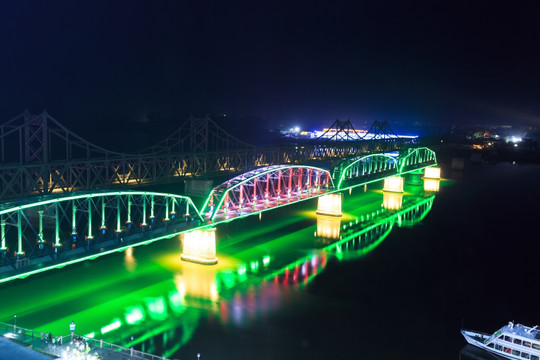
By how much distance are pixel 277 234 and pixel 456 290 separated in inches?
702

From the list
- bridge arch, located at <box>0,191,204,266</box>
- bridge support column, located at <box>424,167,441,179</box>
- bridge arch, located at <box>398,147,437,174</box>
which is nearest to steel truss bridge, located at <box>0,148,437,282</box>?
bridge arch, located at <box>0,191,204,266</box>

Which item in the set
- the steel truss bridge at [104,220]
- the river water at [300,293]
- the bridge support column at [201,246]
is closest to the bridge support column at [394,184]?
the steel truss bridge at [104,220]

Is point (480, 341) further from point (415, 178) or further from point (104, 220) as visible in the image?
point (415, 178)

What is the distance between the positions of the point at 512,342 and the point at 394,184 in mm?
57965

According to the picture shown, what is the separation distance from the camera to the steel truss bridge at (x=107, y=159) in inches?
1527

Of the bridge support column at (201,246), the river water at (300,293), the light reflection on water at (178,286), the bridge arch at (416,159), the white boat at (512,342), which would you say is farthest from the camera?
the bridge arch at (416,159)

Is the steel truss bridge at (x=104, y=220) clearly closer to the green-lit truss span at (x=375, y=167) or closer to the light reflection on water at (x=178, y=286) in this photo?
the green-lit truss span at (x=375, y=167)

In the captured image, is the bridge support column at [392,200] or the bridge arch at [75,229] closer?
the bridge arch at [75,229]

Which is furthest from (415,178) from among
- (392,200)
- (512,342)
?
(512,342)

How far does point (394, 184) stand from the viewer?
275 feet

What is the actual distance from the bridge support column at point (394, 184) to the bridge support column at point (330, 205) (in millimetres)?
25783

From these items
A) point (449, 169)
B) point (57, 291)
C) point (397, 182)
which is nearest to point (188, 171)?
point (57, 291)

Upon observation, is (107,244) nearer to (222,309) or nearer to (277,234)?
(222,309)

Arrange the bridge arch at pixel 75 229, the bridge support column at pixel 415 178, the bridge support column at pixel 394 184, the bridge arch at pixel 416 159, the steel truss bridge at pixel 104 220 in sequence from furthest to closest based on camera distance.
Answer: the bridge support column at pixel 415 178
the bridge arch at pixel 416 159
the bridge support column at pixel 394 184
the steel truss bridge at pixel 104 220
the bridge arch at pixel 75 229
